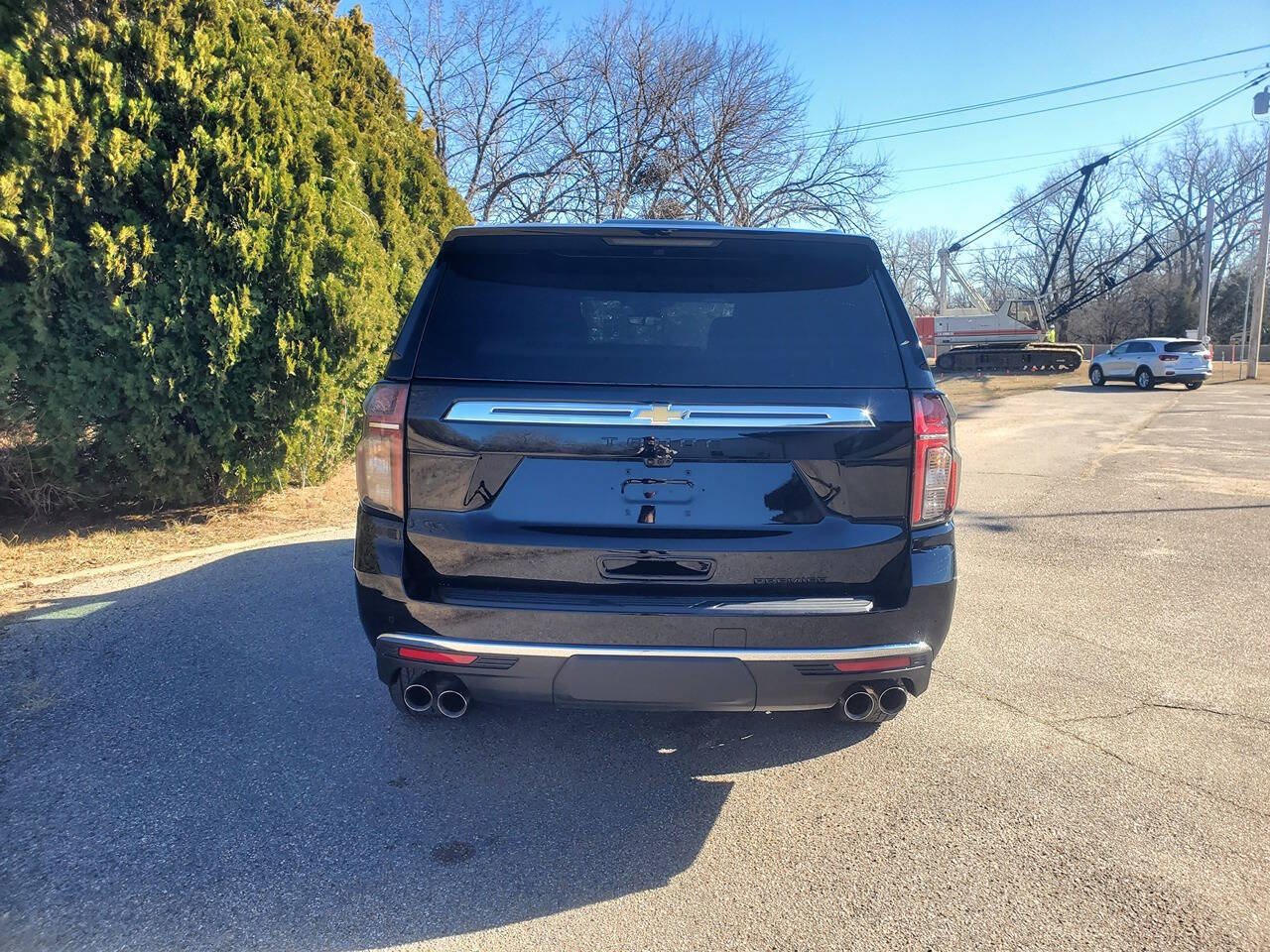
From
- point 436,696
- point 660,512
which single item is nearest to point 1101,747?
point 660,512

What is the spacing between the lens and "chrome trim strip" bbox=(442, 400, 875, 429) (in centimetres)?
262

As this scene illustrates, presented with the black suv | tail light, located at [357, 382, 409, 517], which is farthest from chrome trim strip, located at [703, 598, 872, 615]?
tail light, located at [357, 382, 409, 517]

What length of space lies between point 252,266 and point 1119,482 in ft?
31.5

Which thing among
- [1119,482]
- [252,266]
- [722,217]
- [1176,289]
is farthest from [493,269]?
[1176,289]

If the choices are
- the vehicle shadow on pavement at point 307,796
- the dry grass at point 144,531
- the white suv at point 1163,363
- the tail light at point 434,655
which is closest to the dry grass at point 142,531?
the dry grass at point 144,531

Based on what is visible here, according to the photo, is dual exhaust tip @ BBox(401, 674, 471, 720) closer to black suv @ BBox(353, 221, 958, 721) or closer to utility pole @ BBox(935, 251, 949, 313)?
black suv @ BBox(353, 221, 958, 721)

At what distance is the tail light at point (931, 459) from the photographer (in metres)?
2.71

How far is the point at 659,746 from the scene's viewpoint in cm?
348

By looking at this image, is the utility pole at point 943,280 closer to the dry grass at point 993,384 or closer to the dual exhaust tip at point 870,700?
the dry grass at point 993,384

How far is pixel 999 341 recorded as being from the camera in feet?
110

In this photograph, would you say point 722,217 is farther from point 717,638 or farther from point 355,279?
point 717,638

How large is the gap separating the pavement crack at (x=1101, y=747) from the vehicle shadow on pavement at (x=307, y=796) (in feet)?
2.78

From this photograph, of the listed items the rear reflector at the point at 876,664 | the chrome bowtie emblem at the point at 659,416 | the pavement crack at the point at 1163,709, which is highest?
the chrome bowtie emblem at the point at 659,416

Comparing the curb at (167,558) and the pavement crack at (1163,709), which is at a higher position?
the curb at (167,558)
